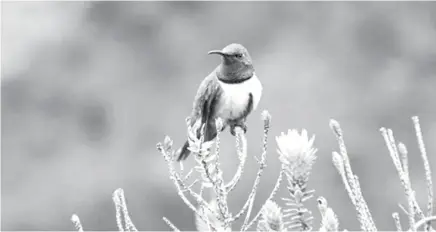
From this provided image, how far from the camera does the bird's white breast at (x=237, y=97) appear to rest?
2109mm

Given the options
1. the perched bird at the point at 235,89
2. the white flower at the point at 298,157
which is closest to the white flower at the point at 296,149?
the white flower at the point at 298,157

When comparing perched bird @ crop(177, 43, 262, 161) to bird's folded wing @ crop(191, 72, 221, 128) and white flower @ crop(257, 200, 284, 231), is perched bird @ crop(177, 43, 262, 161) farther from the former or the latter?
white flower @ crop(257, 200, 284, 231)

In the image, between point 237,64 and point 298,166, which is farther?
point 237,64

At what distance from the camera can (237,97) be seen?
2.12 m

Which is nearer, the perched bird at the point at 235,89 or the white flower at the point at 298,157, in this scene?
the white flower at the point at 298,157

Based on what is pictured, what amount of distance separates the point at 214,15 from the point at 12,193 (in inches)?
148

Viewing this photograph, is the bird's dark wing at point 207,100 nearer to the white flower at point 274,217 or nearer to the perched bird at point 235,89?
the perched bird at point 235,89

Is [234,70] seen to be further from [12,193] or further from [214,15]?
[214,15]

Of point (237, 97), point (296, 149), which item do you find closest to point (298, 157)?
point (296, 149)

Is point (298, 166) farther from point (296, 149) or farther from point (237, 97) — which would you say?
point (237, 97)

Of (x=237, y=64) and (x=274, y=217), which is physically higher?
(x=237, y=64)

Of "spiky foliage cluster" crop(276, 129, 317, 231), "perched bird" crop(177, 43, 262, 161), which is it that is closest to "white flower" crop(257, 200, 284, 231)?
"spiky foliage cluster" crop(276, 129, 317, 231)

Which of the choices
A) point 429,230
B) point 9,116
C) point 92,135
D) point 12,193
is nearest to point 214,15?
point 92,135

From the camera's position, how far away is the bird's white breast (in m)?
2.11
